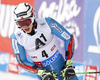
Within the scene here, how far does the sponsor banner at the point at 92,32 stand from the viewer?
5.27 m

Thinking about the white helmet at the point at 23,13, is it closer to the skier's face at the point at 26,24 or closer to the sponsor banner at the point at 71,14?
the skier's face at the point at 26,24

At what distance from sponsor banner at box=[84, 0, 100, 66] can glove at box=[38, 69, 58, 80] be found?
1.56 metres

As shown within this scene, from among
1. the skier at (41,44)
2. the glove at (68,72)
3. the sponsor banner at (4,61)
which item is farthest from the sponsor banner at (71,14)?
the sponsor banner at (4,61)

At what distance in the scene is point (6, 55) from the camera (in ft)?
23.9

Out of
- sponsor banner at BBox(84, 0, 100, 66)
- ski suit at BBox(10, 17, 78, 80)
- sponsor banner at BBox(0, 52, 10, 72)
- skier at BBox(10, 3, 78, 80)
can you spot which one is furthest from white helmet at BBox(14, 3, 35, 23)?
sponsor banner at BBox(0, 52, 10, 72)

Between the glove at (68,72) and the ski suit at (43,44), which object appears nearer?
the glove at (68,72)

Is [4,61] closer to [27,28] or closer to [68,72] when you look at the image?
[27,28]

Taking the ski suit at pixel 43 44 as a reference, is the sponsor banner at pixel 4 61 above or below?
below

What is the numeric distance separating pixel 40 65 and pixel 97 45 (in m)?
1.49

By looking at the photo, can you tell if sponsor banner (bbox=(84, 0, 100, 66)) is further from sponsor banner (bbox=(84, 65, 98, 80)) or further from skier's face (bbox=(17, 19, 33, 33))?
skier's face (bbox=(17, 19, 33, 33))

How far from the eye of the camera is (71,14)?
18.6 ft

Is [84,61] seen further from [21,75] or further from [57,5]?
[21,75]

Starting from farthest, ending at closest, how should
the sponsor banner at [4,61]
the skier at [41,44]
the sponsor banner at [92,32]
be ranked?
the sponsor banner at [4,61] → the sponsor banner at [92,32] → the skier at [41,44]

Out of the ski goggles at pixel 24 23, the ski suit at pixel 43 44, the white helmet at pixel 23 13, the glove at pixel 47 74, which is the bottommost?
the glove at pixel 47 74
